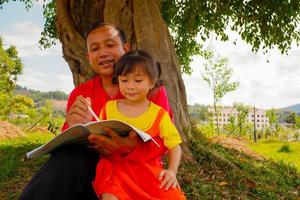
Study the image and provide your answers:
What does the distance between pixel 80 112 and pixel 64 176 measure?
513 mm

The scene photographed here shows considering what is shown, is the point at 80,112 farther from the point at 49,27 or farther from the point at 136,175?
the point at 49,27

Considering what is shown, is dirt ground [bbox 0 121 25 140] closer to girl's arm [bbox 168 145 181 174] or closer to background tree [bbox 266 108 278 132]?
girl's arm [bbox 168 145 181 174]

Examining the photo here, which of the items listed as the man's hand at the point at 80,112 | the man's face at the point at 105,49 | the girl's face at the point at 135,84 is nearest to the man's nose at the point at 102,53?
the man's face at the point at 105,49

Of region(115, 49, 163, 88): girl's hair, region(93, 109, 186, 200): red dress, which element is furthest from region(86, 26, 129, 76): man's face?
region(93, 109, 186, 200): red dress

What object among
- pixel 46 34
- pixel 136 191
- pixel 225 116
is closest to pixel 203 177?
pixel 136 191

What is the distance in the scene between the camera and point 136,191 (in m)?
2.75

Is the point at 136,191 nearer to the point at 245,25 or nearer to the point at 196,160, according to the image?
the point at 196,160

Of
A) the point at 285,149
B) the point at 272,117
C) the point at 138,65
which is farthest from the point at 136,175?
the point at 272,117

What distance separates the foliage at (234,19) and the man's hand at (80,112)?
7.39 metres

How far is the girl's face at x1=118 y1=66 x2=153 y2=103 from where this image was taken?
2828 mm

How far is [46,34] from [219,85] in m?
10.9

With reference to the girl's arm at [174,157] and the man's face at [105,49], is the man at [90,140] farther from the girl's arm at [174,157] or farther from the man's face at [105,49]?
the girl's arm at [174,157]

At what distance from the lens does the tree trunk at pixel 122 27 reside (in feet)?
22.5

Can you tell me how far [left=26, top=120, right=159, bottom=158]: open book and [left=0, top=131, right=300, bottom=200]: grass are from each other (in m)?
2.90
